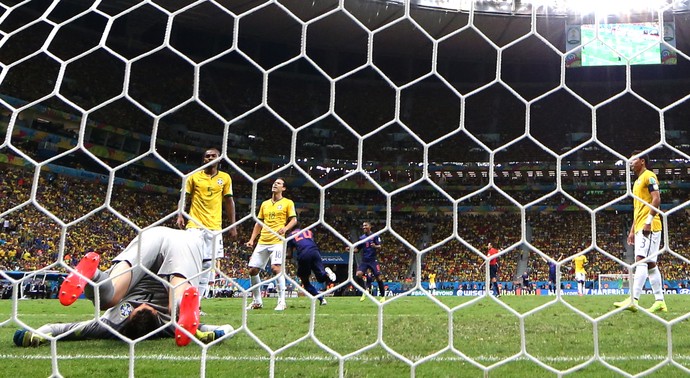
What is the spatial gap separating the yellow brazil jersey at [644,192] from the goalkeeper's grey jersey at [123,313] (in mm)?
2915

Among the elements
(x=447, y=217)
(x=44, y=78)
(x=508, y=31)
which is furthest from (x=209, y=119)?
(x=508, y=31)

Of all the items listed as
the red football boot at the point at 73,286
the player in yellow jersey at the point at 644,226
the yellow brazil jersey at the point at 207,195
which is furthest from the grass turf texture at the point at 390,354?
the yellow brazil jersey at the point at 207,195

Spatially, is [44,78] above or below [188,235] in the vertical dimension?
above

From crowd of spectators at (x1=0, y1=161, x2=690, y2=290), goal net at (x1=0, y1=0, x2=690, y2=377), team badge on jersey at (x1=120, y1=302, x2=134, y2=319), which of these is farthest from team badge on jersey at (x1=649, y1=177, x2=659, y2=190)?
crowd of spectators at (x1=0, y1=161, x2=690, y2=290)

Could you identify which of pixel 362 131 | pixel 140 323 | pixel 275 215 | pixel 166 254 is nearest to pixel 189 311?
pixel 140 323

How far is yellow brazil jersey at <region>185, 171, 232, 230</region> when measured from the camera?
14.9 ft

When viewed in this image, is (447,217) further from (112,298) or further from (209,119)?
(112,298)

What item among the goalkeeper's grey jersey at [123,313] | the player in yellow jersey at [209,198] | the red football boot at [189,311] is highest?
the player in yellow jersey at [209,198]

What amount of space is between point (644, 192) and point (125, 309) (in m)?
3.58

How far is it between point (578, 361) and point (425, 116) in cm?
2199

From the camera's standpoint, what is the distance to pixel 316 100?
23.0 meters

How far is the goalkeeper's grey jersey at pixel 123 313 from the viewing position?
284 centimetres

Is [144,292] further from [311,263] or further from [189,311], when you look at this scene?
[311,263]

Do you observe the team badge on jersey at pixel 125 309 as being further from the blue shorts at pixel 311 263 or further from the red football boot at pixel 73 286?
the blue shorts at pixel 311 263
